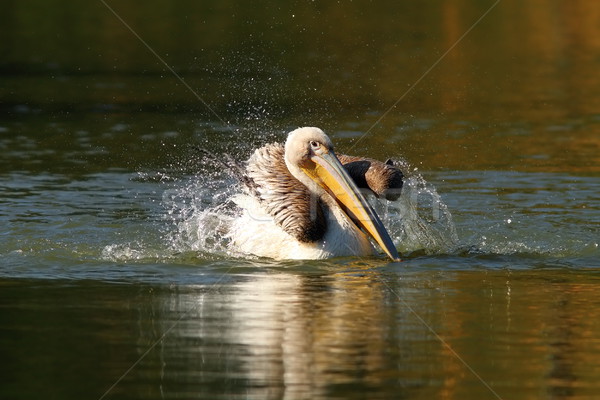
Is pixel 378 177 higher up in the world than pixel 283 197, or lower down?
higher up

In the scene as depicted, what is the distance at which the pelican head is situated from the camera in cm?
810

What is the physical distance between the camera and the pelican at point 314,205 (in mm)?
8062

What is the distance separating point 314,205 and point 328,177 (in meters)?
0.25

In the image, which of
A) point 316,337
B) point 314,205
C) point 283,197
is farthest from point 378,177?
point 316,337

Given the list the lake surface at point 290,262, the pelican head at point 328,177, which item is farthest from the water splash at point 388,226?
the pelican head at point 328,177

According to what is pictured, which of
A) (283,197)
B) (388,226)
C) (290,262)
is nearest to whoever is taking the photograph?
(290,262)

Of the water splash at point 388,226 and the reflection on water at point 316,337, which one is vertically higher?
the water splash at point 388,226

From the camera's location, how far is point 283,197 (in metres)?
8.20

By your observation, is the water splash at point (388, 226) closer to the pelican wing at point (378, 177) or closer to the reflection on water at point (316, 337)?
the pelican wing at point (378, 177)

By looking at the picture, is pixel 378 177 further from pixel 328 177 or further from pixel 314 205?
pixel 314 205

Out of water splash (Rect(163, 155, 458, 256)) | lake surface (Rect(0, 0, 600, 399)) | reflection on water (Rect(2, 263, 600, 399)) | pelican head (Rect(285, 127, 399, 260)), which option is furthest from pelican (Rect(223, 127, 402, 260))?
reflection on water (Rect(2, 263, 600, 399))

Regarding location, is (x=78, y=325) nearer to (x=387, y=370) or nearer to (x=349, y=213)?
(x=387, y=370)

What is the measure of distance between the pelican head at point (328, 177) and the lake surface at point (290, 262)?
0.93ft

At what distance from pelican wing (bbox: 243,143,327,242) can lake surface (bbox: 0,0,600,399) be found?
0.26 m
